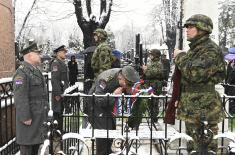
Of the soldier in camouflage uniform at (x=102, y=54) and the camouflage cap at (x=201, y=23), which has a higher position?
the camouflage cap at (x=201, y=23)

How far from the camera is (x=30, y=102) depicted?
231 inches

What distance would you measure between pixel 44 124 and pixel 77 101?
0.58 metres

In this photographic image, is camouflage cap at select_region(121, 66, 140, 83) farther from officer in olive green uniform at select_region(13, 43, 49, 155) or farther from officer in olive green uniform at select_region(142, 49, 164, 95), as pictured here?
officer in olive green uniform at select_region(142, 49, 164, 95)

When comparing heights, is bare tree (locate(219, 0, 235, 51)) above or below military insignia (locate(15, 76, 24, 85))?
above

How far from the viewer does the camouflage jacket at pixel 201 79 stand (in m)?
5.08

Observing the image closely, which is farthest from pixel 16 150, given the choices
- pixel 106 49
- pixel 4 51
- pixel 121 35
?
pixel 121 35

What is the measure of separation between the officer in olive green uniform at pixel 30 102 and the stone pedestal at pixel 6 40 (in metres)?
1.98

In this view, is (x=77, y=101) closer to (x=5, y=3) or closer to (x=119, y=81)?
(x=119, y=81)

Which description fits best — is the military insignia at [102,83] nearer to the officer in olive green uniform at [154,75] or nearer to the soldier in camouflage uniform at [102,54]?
the soldier in camouflage uniform at [102,54]

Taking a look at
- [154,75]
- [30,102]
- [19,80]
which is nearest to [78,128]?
[30,102]

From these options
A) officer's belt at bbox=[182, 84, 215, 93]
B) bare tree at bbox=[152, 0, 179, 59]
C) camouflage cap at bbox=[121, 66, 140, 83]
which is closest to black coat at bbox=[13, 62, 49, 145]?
camouflage cap at bbox=[121, 66, 140, 83]

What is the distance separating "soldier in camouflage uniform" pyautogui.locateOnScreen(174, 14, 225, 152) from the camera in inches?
200

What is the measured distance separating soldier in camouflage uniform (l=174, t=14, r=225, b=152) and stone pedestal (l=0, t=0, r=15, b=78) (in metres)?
3.80

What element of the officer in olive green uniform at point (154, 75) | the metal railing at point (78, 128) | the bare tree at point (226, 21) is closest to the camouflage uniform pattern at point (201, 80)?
the metal railing at point (78, 128)
